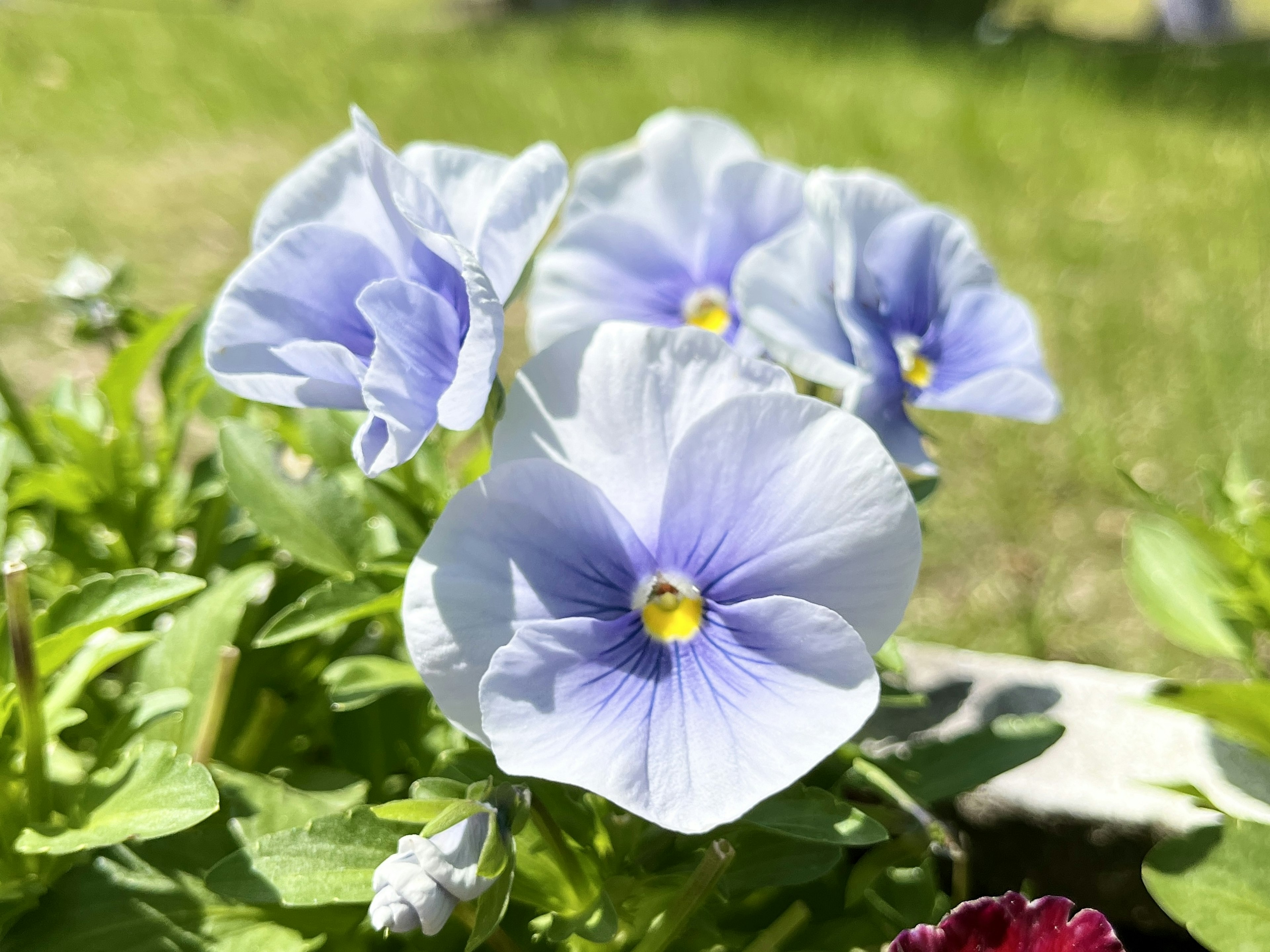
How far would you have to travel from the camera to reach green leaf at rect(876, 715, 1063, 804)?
741 millimetres

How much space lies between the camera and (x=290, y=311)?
23.7 inches

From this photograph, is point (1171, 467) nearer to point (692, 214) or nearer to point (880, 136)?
point (692, 214)

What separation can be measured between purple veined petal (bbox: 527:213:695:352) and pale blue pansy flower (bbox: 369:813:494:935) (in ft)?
1.25

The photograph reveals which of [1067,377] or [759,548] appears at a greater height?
→ [759,548]

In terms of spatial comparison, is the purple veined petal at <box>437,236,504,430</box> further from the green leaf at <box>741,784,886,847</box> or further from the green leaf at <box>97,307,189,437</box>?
the green leaf at <box>97,307,189,437</box>

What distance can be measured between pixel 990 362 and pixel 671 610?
0.30 meters

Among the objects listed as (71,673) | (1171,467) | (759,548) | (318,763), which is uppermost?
(759,548)

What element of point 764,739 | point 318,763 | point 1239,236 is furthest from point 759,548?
point 1239,236

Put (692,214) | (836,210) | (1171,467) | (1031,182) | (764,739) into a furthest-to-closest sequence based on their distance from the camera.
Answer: (1031,182), (1171,467), (692,214), (836,210), (764,739)

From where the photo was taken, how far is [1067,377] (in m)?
2.19

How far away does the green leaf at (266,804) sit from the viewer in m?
0.68

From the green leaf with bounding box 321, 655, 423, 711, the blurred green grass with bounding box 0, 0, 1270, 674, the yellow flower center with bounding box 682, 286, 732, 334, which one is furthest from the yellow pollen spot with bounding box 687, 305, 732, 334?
the blurred green grass with bounding box 0, 0, 1270, 674

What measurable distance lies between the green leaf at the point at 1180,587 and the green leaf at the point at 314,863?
0.70 m

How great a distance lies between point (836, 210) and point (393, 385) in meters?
0.32
